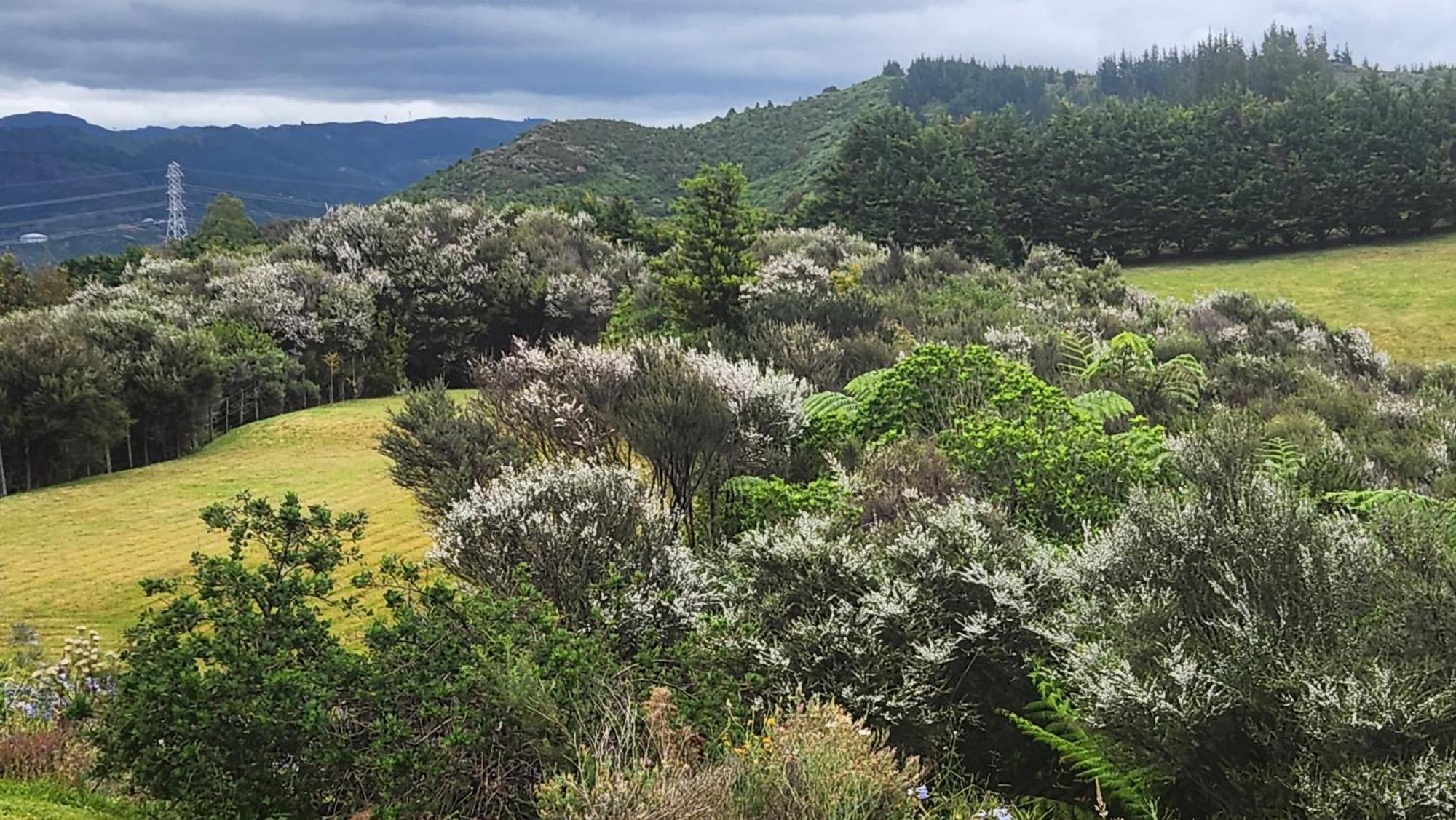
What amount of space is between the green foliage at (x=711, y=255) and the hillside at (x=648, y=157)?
38.2 metres

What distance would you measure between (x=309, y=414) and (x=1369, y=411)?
23033mm

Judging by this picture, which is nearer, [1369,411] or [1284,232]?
[1369,411]

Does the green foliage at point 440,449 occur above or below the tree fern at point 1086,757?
above

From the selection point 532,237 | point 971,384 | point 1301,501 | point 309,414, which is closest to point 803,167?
point 532,237

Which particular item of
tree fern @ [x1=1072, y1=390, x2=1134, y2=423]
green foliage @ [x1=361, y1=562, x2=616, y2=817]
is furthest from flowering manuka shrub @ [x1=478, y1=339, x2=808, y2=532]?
green foliage @ [x1=361, y1=562, x2=616, y2=817]

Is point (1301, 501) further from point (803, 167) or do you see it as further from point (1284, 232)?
point (803, 167)

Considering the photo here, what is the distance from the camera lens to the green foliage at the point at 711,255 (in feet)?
72.3

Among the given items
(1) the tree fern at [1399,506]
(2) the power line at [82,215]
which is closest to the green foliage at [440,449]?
(1) the tree fern at [1399,506]

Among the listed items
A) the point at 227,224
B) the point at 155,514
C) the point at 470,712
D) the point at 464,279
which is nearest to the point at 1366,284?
the point at 464,279

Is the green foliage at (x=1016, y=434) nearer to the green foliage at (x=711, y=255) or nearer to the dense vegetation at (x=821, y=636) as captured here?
the dense vegetation at (x=821, y=636)

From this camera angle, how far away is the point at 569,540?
711 centimetres

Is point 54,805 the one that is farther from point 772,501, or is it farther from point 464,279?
point 464,279

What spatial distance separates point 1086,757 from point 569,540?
3766mm

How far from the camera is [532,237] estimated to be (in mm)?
35844
